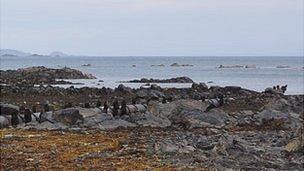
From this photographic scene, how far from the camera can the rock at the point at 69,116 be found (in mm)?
23500

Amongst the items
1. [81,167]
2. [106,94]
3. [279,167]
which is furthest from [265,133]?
[106,94]

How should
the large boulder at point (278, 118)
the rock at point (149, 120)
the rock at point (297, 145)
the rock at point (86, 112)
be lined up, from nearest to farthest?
the rock at point (297, 145) → the rock at point (149, 120) → the rock at point (86, 112) → the large boulder at point (278, 118)

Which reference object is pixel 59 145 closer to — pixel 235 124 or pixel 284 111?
pixel 235 124

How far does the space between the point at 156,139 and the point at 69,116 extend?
5484 millimetres

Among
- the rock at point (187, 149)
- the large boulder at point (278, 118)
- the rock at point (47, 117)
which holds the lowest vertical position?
the large boulder at point (278, 118)

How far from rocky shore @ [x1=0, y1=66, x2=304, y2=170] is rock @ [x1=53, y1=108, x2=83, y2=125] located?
0.11 feet

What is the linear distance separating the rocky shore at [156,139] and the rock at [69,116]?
3 cm

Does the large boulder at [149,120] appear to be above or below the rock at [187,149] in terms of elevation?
below

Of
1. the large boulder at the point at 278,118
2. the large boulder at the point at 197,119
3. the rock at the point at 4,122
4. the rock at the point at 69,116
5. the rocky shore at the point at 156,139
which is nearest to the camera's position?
the rocky shore at the point at 156,139

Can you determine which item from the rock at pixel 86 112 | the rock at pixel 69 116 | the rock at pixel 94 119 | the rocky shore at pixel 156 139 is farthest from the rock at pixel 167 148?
the rock at pixel 86 112

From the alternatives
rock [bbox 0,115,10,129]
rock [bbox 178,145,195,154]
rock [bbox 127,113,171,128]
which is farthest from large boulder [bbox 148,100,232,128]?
rock [bbox 178,145,195,154]

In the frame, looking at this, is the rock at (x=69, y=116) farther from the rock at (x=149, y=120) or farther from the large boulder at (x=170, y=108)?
the large boulder at (x=170, y=108)

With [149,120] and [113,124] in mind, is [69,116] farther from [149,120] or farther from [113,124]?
[149,120]

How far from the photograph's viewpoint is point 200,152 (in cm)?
1623
